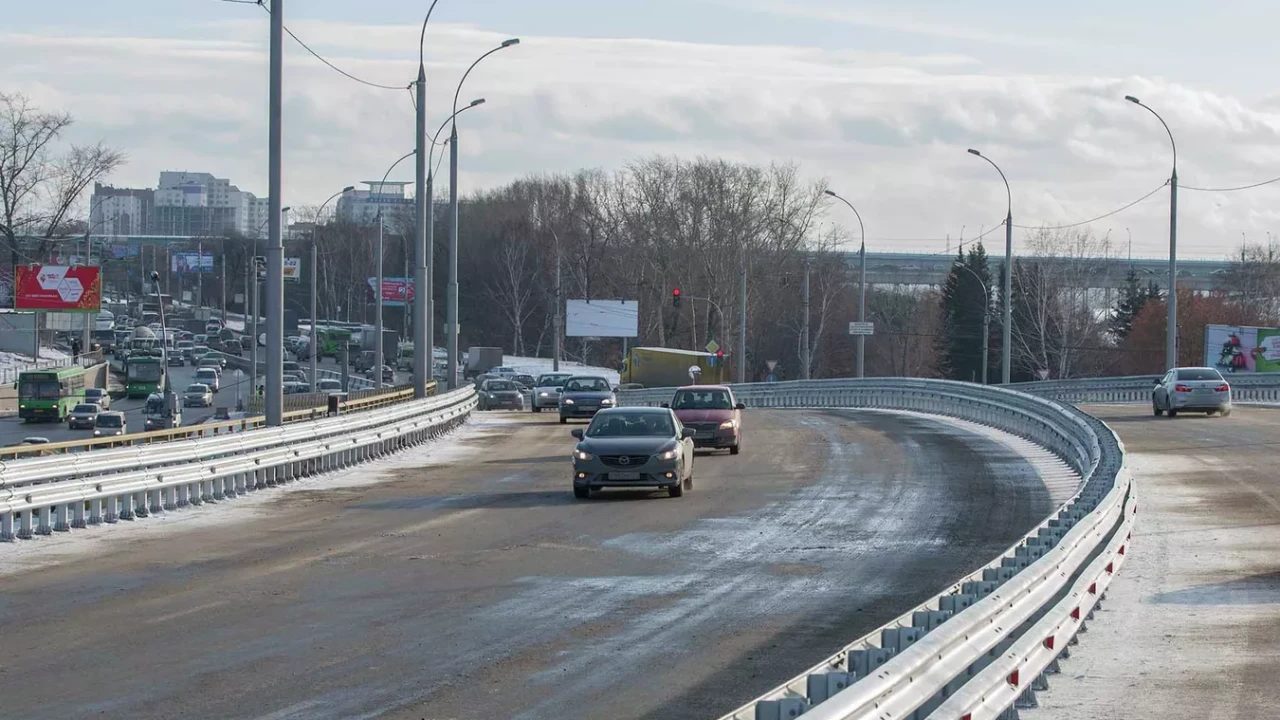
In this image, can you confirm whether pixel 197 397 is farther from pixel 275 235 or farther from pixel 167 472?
pixel 167 472

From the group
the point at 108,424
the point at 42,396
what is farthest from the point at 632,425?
the point at 42,396

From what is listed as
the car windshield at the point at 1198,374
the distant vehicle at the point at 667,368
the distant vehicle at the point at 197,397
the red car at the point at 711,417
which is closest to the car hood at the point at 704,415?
the red car at the point at 711,417

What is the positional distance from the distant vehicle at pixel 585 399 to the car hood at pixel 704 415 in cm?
1085

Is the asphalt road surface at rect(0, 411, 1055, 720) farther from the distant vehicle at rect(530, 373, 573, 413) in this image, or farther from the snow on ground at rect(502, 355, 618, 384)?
the snow on ground at rect(502, 355, 618, 384)

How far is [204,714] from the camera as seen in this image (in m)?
8.73

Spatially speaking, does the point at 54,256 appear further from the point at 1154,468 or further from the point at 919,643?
the point at 919,643

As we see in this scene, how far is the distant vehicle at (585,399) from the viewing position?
43156 mm


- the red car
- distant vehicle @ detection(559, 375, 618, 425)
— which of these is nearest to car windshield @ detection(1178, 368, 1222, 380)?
distant vehicle @ detection(559, 375, 618, 425)

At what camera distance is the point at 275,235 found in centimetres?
Answer: 2466

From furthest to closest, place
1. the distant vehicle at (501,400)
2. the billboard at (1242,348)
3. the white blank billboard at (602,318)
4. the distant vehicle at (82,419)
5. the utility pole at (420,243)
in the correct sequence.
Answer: the white blank billboard at (602,318), the billboard at (1242,348), the distant vehicle at (82,419), the distant vehicle at (501,400), the utility pole at (420,243)

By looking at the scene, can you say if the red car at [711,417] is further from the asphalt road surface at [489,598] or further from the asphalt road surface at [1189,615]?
the asphalt road surface at [1189,615]

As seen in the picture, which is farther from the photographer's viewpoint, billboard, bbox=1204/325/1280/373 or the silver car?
billboard, bbox=1204/325/1280/373

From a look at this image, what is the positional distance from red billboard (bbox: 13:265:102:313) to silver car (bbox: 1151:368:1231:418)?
6532 cm

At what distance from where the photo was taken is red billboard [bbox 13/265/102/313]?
90250 millimetres
